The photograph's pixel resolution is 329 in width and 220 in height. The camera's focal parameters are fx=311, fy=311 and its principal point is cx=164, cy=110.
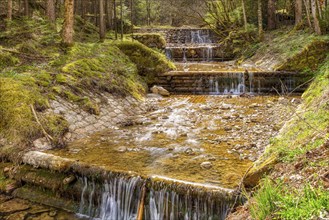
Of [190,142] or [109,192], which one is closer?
[109,192]

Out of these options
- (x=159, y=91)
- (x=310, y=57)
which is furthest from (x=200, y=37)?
(x=159, y=91)

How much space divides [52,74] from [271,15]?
50.3 ft

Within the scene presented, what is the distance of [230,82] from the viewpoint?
13094 millimetres

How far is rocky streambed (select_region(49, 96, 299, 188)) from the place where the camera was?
575cm

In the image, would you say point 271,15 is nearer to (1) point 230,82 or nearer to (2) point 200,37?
(2) point 200,37

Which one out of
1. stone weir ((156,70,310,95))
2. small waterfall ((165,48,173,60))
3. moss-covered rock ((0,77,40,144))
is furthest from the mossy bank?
small waterfall ((165,48,173,60))

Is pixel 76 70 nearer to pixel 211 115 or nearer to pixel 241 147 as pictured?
pixel 211 115

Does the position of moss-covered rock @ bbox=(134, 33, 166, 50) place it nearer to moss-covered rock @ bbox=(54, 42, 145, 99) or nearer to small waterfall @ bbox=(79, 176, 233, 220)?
moss-covered rock @ bbox=(54, 42, 145, 99)

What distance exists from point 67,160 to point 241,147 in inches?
143

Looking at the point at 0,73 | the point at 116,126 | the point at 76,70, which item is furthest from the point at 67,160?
the point at 76,70

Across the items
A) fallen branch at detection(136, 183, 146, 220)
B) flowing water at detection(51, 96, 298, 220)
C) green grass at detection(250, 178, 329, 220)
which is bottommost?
fallen branch at detection(136, 183, 146, 220)

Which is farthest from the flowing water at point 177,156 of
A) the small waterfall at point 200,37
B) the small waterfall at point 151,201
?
the small waterfall at point 200,37

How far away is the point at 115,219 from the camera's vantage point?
549cm

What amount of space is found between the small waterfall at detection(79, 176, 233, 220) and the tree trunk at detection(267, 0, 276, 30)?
58.3ft
